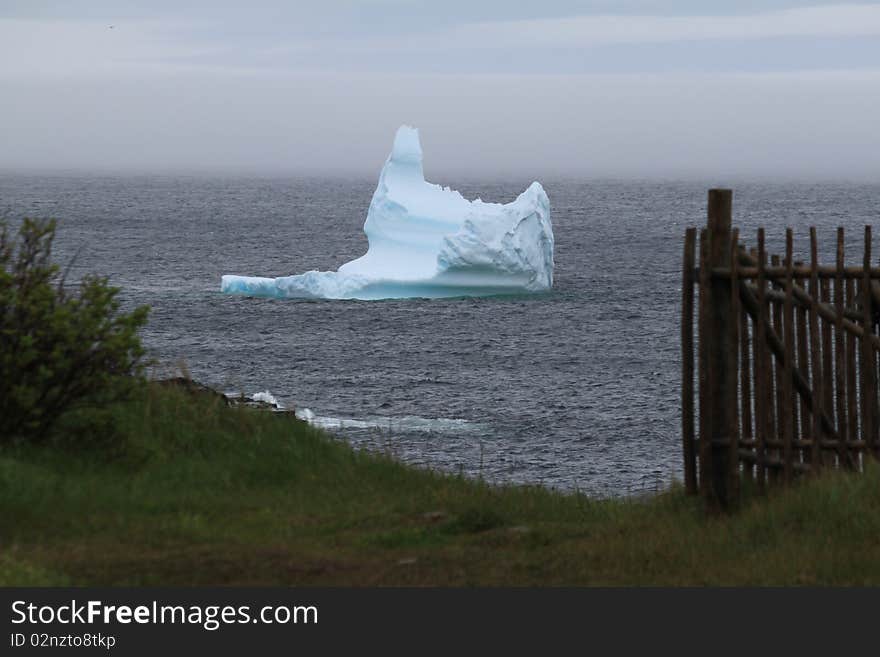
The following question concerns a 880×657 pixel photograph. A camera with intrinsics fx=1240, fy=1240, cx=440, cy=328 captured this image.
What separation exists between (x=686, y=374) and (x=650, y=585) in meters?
2.22

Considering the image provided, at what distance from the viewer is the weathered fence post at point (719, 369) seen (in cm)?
834

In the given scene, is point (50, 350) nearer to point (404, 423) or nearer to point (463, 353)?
point (404, 423)

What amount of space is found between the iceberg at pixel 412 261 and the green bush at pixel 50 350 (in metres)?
33.4

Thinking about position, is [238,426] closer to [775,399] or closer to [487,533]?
[487,533]

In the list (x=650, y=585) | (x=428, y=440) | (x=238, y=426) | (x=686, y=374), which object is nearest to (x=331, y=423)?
(x=428, y=440)

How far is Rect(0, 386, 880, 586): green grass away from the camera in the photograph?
7039 mm

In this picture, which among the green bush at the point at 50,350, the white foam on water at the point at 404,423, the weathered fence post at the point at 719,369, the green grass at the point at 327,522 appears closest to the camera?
the green grass at the point at 327,522

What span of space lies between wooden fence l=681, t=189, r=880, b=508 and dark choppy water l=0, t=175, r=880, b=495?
368cm

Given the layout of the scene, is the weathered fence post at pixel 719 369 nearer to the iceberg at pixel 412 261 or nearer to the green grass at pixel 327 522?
the green grass at pixel 327 522

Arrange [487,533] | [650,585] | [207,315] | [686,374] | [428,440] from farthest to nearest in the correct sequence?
[207,315] → [428,440] → [686,374] → [487,533] → [650,585]

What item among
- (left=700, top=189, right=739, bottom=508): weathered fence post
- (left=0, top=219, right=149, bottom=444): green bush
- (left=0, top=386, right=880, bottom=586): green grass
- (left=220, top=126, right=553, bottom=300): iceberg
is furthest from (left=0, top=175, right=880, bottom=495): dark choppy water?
(left=700, top=189, right=739, bottom=508): weathered fence post

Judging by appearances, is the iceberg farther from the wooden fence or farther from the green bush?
the wooden fence

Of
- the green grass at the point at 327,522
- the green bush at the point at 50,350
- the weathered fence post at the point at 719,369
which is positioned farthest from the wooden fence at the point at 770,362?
the green bush at the point at 50,350

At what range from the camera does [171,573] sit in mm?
6973
